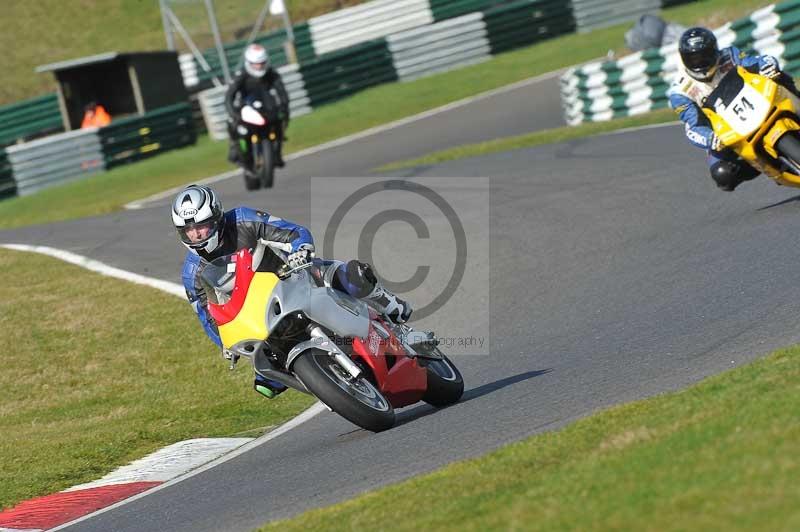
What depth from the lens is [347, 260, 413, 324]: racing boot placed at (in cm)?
740

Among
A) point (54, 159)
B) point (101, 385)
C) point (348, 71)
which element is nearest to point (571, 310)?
point (101, 385)

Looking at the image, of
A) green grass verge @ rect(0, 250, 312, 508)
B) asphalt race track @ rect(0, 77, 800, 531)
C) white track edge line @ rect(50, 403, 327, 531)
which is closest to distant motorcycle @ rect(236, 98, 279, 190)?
asphalt race track @ rect(0, 77, 800, 531)

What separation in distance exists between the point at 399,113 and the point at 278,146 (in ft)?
26.4

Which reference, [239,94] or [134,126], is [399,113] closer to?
[134,126]

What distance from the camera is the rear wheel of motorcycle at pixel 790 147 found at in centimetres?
980

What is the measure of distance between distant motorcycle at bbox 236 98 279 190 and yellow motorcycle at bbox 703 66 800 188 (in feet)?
31.4

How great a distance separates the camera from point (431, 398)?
7875 mm

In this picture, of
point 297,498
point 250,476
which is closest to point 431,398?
Result: point 250,476

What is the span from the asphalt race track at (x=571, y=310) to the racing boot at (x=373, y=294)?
634mm

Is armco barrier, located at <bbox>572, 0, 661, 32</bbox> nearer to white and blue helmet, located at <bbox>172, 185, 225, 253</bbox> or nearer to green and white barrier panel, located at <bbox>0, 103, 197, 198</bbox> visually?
green and white barrier panel, located at <bbox>0, 103, 197, 198</bbox>

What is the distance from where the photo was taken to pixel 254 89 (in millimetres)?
19094

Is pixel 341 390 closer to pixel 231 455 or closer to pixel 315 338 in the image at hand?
pixel 315 338

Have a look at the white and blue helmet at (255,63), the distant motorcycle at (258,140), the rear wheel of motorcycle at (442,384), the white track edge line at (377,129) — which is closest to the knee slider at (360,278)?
the rear wheel of motorcycle at (442,384)

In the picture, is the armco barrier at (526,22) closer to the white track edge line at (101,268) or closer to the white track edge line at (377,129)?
the white track edge line at (377,129)
